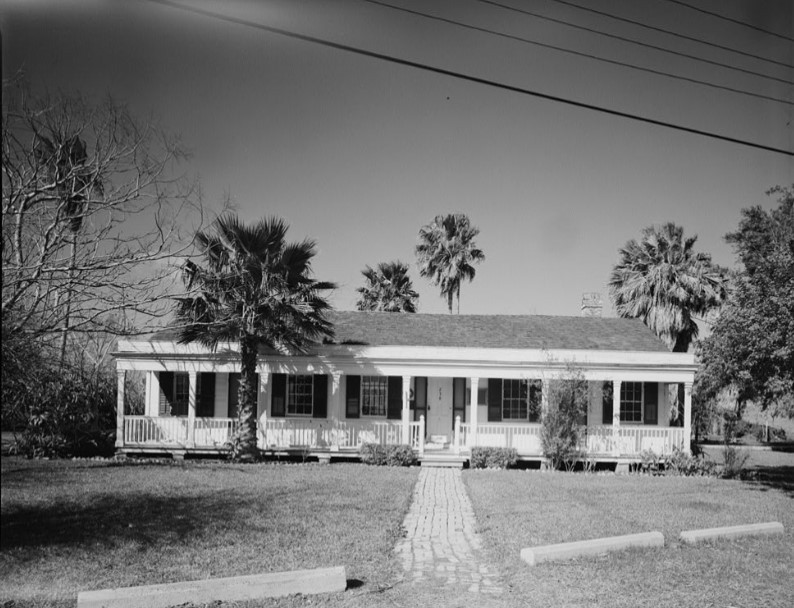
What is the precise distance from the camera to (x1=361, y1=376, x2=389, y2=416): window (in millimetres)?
20547

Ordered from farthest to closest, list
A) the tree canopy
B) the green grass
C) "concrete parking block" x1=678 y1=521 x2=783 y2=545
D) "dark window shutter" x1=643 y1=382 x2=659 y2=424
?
"dark window shutter" x1=643 y1=382 x2=659 y2=424 < the tree canopy < "concrete parking block" x1=678 y1=521 x2=783 y2=545 < the green grass

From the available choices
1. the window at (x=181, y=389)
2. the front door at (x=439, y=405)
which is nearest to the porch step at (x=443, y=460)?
the front door at (x=439, y=405)

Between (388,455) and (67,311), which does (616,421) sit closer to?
(388,455)

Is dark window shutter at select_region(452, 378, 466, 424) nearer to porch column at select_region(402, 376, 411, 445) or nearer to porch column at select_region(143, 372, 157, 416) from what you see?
porch column at select_region(402, 376, 411, 445)

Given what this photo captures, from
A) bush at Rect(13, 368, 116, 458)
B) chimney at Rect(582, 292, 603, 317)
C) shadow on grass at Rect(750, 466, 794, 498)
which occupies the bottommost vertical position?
shadow on grass at Rect(750, 466, 794, 498)

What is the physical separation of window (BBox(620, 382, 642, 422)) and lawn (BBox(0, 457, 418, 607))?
9345 mm

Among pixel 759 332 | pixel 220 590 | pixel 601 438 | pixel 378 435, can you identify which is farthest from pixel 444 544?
pixel 601 438

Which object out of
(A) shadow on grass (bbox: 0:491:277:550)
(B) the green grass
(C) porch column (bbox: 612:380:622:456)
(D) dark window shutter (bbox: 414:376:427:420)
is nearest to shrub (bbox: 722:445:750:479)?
(B) the green grass

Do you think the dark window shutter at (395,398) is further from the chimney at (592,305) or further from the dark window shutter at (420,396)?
the chimney at (592,305)

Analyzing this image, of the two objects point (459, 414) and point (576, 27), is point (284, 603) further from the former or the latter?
point (459, 414)

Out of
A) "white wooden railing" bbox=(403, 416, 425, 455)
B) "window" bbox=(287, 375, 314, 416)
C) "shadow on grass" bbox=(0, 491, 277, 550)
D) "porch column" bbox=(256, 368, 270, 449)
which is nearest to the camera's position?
"shadow on grass" bbox=(0, 491, 277, 550)

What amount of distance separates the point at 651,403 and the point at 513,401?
456cm

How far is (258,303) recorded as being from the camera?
1681cm

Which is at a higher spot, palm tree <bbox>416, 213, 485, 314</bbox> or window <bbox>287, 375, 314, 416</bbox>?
palm tree <bbox>416, 213, 485, 314</bbox>
